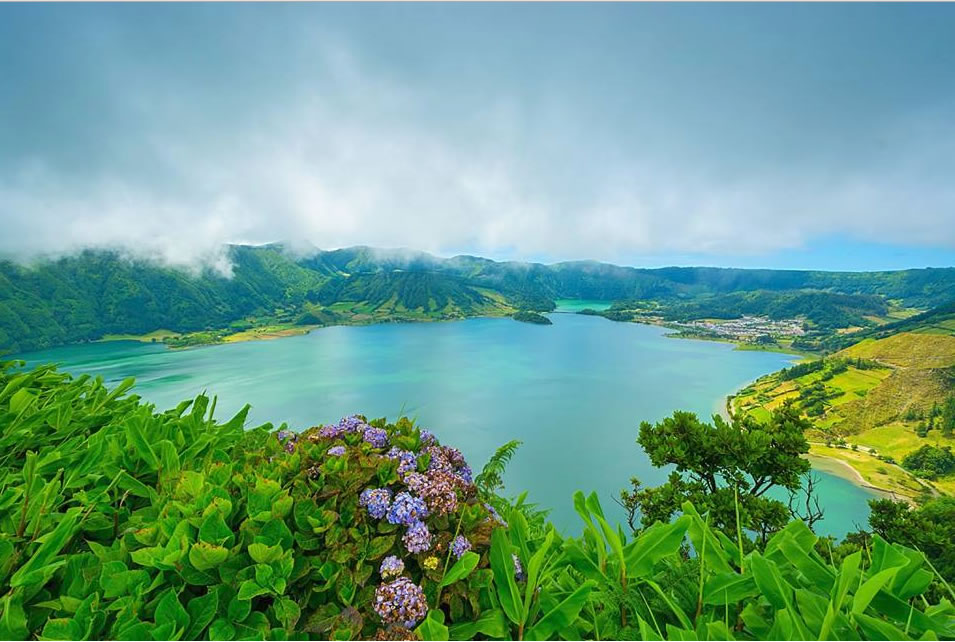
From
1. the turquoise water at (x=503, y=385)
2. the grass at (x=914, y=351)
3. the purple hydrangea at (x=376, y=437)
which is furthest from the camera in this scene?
the grass at (x=914, y=351)

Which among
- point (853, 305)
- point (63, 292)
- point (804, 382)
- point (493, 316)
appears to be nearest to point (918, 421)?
point (804, 382)

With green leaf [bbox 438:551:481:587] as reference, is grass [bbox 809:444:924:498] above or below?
below

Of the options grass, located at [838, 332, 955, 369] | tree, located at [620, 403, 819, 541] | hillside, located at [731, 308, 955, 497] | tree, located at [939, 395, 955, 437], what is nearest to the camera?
tree, located at [620, 403, 819, 541]

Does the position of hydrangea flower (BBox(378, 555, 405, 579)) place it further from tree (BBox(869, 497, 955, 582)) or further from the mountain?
the mountain

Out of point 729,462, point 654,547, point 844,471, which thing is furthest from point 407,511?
point 844,471

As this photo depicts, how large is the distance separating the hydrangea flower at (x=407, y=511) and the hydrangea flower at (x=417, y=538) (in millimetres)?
27

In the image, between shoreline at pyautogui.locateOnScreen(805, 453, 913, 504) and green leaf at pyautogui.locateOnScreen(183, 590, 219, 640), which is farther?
shoreline at pyautogui.locateOnScreen(805, 453, 913, 504)

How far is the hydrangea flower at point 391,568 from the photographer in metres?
1.14

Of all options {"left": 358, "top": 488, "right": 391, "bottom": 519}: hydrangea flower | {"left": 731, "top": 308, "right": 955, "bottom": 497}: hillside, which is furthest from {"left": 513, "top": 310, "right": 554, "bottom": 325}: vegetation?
{"left": 358, "top": 488, "right": 391, "bottom": 519}: hydrangea flower

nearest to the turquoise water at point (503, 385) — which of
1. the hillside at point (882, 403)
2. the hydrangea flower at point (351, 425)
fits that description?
the hillside at point (882, 403)

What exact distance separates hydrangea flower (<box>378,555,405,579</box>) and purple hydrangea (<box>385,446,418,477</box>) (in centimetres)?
29

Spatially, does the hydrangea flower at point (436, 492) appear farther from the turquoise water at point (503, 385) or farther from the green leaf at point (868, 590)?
the turquoise water at point (503, 385)

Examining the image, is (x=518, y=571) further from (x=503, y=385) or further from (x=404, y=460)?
(x=503, y=385)

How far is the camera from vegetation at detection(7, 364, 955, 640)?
3.24 ft
